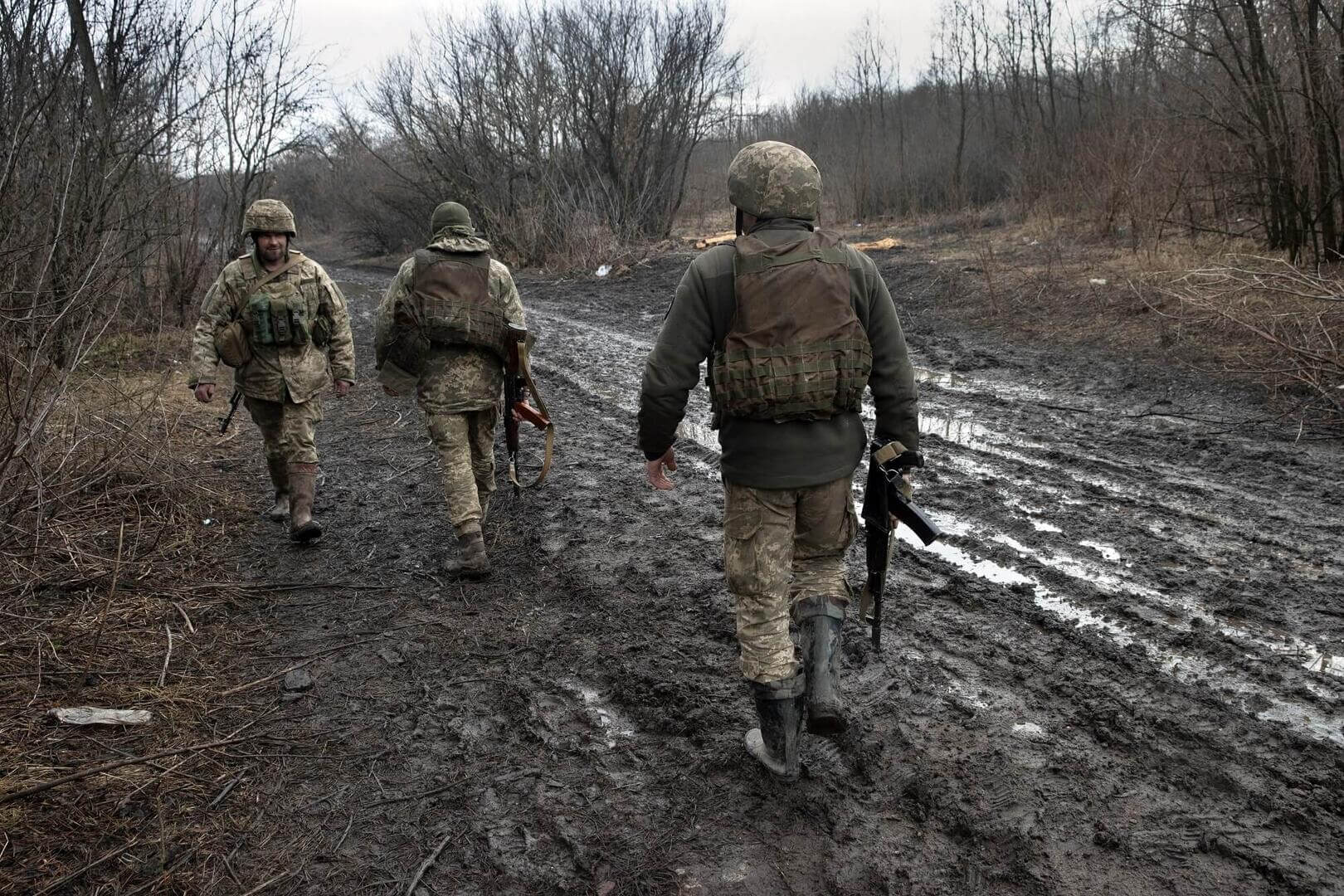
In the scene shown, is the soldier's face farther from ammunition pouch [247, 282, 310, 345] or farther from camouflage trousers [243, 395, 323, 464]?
camouflage trousers [243, 395, 323, 464]

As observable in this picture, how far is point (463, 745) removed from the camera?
332 cm

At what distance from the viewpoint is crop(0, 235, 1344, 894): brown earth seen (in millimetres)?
2613

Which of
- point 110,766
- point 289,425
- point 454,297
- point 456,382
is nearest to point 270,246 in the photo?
point 289,425

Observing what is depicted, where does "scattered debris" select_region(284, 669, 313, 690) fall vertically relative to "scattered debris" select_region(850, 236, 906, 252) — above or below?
below

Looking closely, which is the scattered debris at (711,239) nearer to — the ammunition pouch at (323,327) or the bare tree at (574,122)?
the bare tree at (574,122)

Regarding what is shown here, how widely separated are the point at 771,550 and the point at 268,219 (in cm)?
366

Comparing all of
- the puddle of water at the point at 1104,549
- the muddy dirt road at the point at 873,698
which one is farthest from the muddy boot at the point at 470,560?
the puddle of water at the point at 1104,549

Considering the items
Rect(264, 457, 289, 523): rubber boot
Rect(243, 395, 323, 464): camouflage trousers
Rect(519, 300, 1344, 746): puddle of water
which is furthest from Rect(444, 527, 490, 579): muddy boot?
Rect(264, 457, 289, 523): rubber boot

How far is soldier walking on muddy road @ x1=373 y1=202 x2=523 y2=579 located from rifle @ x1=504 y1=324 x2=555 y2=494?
0.24 ft

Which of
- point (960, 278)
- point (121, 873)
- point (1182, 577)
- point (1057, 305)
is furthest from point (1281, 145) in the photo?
point (121, 873)

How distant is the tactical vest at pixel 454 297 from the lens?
4754mm

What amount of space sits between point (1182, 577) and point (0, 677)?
480cm

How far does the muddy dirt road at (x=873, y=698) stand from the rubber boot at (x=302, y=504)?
12cm

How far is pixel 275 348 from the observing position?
17.4ft
